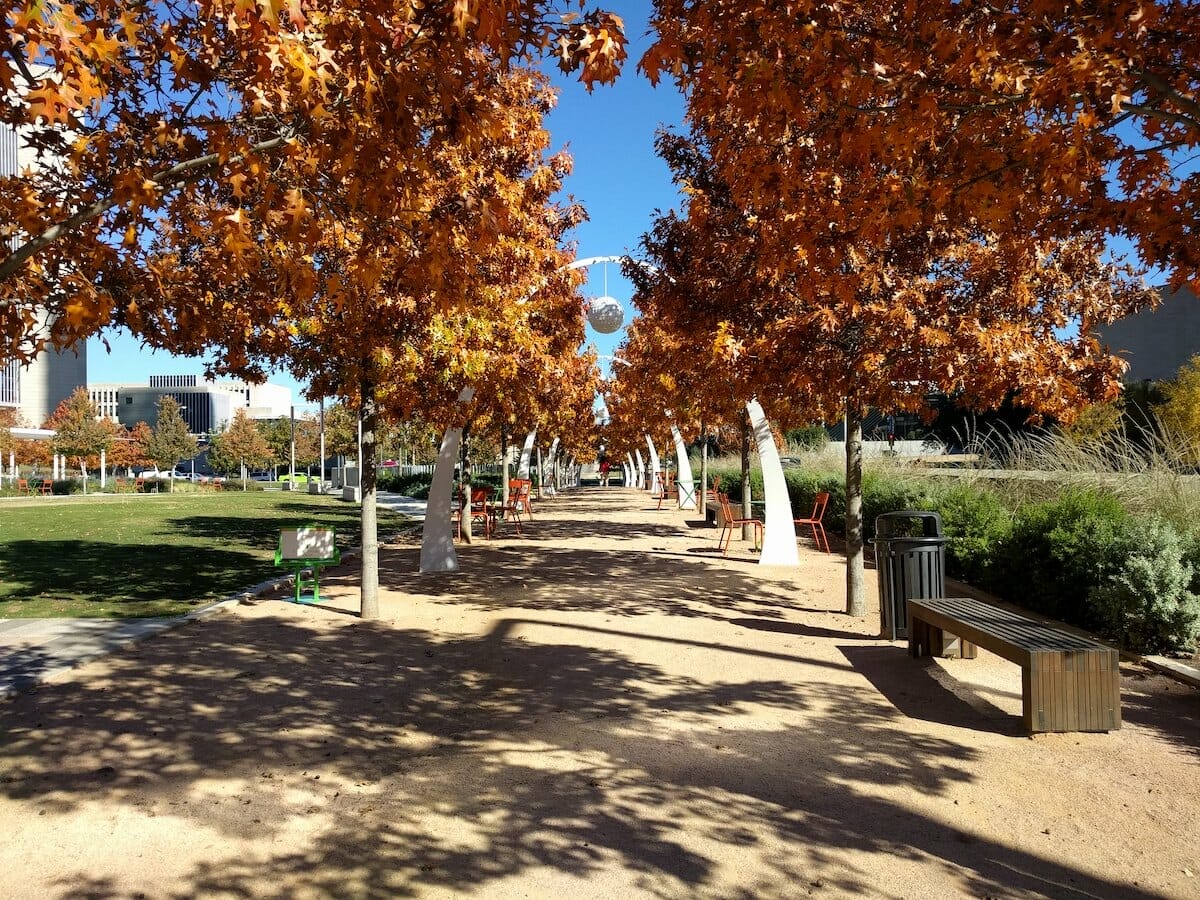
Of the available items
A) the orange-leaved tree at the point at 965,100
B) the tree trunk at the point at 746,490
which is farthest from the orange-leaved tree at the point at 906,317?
the tree trunk at the point at 746,490

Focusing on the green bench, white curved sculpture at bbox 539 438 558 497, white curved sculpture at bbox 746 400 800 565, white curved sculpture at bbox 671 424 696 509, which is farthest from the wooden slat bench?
white curved sculpture at bbox 539 438 558 497

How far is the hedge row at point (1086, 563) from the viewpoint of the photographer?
707cm

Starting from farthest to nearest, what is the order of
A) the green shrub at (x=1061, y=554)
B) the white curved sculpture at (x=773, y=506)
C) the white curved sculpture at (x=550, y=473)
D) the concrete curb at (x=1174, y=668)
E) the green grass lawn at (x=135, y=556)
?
1. the white curved sculpture at (x=550, y=473)
2. the white curved sculpture at (x=773, y=506)
3. the green grass lawn at (x=135, y=556)
4. the green shrub at (x=1061, y=554)
5. the concrete curb at (x=1174, y=668)

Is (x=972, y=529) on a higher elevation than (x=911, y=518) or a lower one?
lower

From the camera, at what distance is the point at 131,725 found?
5.49 m

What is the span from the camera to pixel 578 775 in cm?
458

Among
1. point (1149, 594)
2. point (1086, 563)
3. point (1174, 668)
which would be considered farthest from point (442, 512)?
point (1174, 668)

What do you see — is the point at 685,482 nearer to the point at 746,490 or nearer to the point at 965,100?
the point at 746,490

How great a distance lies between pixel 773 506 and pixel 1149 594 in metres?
6.57

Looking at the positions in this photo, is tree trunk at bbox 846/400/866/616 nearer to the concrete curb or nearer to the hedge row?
the hedge row

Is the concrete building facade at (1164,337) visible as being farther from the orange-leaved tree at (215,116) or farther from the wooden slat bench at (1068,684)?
the orange-leaved tree at (215,116)

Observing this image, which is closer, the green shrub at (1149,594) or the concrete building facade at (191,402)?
the green shrub at (1149,594)

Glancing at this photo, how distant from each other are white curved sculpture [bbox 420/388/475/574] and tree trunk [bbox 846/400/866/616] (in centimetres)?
546

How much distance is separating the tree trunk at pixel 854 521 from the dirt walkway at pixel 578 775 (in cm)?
130
